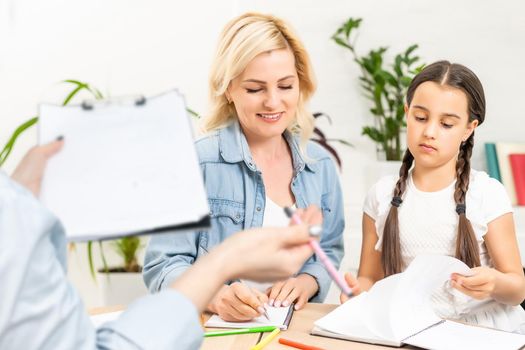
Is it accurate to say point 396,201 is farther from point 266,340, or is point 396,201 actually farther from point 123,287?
point 123,287

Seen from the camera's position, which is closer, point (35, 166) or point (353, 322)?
point (35, 166)

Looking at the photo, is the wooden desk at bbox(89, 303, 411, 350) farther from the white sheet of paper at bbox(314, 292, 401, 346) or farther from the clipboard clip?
the clipboard clip

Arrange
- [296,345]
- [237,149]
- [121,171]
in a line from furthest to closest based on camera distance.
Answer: [237,149] → [296,345] → [121,171]

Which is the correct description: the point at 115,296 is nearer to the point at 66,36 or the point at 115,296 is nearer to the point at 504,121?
the point at 66,36

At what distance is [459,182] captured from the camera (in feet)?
5.10

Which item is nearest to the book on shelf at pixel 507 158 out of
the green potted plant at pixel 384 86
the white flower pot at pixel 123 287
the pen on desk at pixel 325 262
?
the green potted plant at pixel 384 86

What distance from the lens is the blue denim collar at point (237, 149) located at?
1.66 metres

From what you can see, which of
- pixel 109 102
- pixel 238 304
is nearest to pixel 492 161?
pixel 238 304

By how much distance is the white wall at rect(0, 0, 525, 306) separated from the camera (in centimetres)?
290

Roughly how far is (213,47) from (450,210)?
6.18ft

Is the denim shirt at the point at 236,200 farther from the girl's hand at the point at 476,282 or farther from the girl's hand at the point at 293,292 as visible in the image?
the girl's hand at the point at 476,282

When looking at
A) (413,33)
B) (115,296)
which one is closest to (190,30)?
(413,33)

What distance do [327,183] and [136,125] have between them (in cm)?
107

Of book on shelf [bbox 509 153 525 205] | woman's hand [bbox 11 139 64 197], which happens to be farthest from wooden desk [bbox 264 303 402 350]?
book on shelf [bbox 509 153 525 205]
